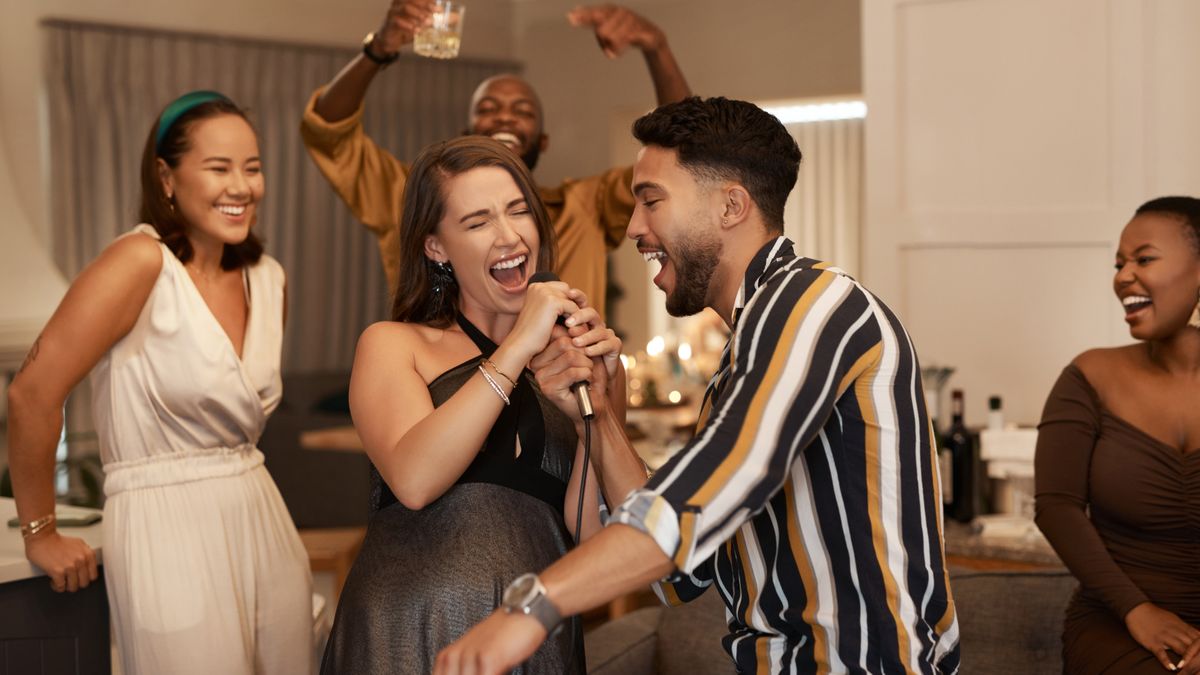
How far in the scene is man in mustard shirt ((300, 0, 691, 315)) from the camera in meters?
2.95

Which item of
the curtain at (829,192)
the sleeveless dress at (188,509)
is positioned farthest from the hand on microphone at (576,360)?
the curtain at (829,192)

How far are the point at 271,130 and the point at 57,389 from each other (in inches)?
195

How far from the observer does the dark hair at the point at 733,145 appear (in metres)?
1.65

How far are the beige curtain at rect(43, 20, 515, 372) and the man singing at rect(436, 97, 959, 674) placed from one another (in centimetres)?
526

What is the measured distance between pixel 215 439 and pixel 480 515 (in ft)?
3.14

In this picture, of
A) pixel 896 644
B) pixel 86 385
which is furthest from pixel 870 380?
pixel 86 385

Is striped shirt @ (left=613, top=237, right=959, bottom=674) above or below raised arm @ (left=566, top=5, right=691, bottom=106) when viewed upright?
below

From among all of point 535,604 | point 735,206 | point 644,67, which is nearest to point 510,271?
point 735,206

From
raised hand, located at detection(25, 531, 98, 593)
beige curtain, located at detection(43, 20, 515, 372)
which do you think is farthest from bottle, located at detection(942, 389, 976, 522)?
beige curtain, located at detection(43, 20, 515, 372)

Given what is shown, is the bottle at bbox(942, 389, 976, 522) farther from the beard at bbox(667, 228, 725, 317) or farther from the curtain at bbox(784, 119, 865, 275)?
the curtain at bbox(784, 119, 865, 275)

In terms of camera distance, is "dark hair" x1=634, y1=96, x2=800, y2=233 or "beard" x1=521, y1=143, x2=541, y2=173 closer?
"dark hair" x1=634, y1=96, x2=800, y2=233

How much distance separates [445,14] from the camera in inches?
115

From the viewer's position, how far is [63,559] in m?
2.23

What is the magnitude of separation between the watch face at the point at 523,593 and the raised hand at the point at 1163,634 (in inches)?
62.3
